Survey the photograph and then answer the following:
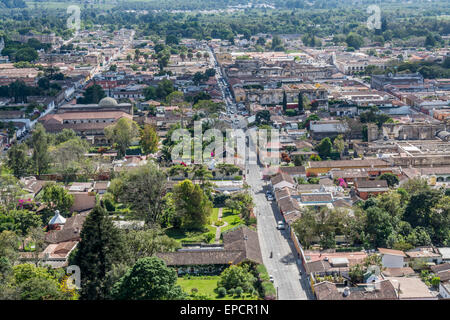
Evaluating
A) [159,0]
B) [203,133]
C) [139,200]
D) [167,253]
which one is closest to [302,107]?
[203,133]

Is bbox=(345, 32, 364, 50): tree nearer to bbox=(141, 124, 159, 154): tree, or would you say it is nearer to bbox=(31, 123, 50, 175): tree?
bbox=(141, 124, 159, 154): tree

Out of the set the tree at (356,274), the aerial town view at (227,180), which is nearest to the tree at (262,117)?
the aerial town view at (227,180)

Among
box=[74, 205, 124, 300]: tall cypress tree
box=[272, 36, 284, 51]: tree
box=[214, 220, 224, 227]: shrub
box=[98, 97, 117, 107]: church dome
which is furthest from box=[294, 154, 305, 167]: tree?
box=[272, 36, 284, 51]: tree

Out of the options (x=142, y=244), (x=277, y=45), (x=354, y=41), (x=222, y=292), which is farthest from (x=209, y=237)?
(x=354, y=41)

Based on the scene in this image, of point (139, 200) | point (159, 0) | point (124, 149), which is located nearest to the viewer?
point (139, 200)

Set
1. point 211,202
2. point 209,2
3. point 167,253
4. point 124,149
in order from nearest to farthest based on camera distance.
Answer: point 167,253 < point 211,202 < point 124,149 < point 209,2

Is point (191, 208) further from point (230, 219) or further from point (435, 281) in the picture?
point (435, 281)

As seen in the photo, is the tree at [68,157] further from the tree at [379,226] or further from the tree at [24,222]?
the tree at [379,226]
